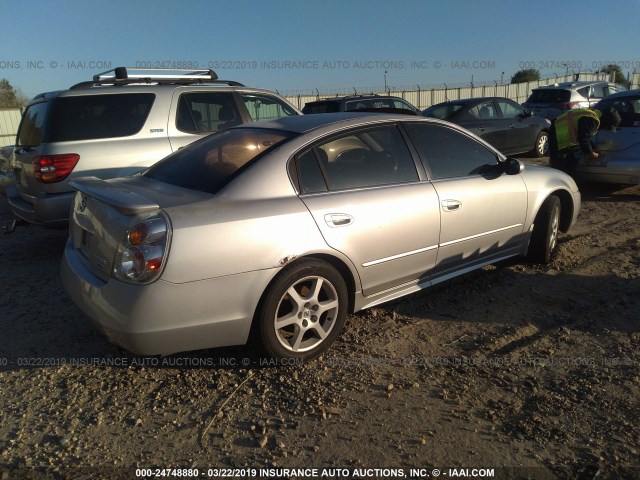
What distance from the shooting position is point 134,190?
11.0 ft

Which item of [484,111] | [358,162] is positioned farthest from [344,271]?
[484,111]

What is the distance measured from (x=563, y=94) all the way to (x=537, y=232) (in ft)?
40.3

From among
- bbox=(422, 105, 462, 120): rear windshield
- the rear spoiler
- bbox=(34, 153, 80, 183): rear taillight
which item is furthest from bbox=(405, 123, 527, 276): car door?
bbox=(422, 105, 462, 120): rear windshield

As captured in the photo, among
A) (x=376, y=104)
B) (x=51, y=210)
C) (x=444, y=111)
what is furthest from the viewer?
(x=444, y=111)

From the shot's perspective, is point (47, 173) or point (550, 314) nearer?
point (550, 314)

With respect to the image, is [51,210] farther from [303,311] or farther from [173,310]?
[303,311]

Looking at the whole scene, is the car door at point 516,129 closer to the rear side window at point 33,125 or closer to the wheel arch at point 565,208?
the wheel arch at point 565,208

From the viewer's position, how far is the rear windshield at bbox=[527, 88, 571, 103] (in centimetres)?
1512

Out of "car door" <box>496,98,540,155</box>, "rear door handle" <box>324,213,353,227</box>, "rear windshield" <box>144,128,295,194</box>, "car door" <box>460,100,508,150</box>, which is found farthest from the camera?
"car door" <box>496,98,540,155</box>

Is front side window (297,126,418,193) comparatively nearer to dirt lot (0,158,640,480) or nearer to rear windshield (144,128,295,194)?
rear windshield (144,128,295,194)

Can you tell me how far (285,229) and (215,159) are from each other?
92cm

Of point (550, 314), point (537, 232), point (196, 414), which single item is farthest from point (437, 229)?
point (196, 414)

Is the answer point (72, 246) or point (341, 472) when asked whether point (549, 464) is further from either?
point (72, 246)

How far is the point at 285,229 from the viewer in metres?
3.04
